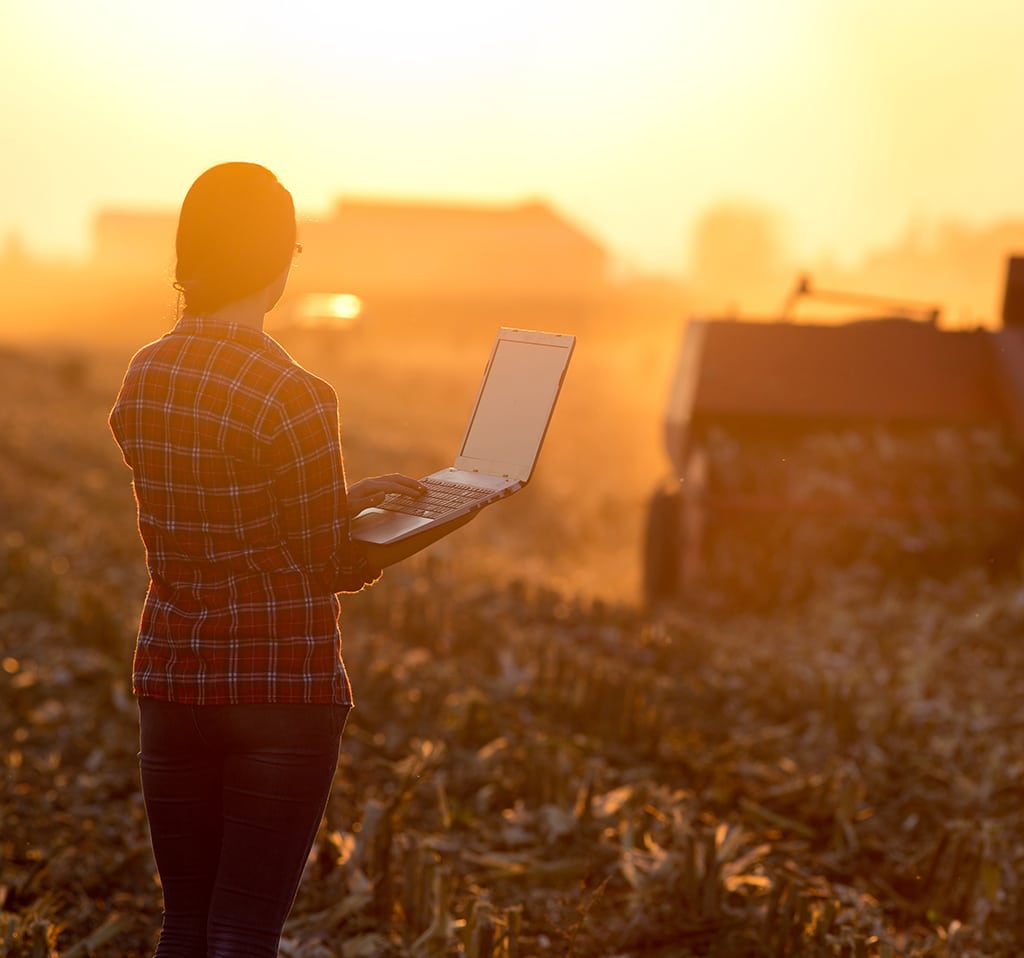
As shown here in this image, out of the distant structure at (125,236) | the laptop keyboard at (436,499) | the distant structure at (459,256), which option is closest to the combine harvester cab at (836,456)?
the laptop keyboard at (436,499)

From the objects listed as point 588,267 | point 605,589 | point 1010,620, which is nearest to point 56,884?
point 1010,620

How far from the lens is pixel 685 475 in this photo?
27.8 feet

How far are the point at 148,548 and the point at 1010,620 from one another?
5.83 meters

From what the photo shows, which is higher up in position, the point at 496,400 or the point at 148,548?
the point at 496,400

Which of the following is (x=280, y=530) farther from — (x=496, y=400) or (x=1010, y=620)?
(x=1010, y=620)

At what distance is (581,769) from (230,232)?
331 centimetres

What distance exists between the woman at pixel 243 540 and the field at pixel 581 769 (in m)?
1.16

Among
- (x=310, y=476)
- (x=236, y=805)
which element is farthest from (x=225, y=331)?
(x=236, y=805)

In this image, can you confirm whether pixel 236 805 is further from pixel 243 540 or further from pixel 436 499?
pixel 436 499

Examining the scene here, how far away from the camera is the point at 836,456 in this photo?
816 cm

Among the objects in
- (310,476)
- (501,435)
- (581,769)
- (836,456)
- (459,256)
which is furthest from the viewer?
(459,256)

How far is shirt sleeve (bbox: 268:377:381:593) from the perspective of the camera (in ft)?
7.22

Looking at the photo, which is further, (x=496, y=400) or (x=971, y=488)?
(x=971, y=488)

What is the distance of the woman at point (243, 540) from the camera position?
87.5 inches
